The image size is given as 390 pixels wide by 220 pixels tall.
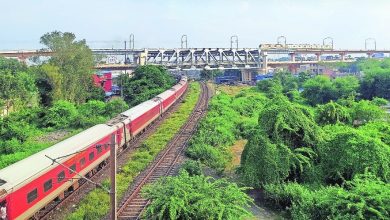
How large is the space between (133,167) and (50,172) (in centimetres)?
989

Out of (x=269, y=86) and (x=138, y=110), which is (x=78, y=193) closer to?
(x=138, y=110)

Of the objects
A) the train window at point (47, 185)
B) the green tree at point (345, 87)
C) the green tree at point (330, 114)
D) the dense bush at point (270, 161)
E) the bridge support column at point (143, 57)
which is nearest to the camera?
the train window at point (47, 185)

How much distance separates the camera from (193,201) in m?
16.5

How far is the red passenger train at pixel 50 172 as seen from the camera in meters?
17.0

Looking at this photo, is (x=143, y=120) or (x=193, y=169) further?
(x=143, y=120)

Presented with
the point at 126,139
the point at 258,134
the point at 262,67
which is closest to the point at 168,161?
the point at 126,139

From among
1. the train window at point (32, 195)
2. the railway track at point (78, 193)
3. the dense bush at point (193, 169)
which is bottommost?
the railway track at point (78, 193)

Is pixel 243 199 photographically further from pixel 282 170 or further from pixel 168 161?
pixel 168 161

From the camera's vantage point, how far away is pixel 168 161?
3131 cm

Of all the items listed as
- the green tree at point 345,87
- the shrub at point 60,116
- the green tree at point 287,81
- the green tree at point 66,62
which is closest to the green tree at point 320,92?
the green tree at point 345,87

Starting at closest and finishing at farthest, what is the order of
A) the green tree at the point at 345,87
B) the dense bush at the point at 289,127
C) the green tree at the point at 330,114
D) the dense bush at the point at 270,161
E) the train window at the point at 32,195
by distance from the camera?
1. the train window at the point at 32,195
2. the dense bush at the point at 270,161
3. the dense bush at the point at 289,127
4. the green tree at the point at 330,114
5. the green tree at the point at 345,87

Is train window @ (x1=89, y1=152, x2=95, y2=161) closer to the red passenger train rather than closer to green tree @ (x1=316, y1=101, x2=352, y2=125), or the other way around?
the red passenger train

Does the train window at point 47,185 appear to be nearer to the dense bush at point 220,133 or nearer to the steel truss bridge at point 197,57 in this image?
the dense bush at point 220,133

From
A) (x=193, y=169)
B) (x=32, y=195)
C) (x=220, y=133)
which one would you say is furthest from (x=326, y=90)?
(x=32, y=195)
